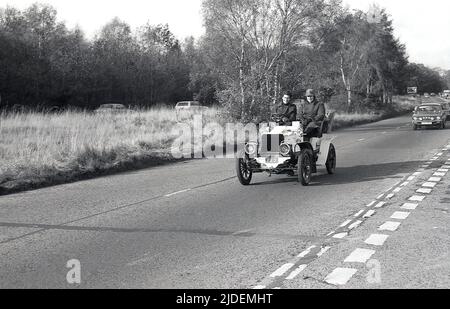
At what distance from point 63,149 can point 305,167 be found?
334 inches

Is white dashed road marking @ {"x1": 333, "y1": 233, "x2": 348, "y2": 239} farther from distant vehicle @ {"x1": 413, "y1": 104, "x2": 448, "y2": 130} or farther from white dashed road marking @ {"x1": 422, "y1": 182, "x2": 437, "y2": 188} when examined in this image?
distant vehicle @ {"x1": 413, "y1": 104, "x2": 448, "y2": 130}

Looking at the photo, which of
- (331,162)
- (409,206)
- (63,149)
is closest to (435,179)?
(331,162)

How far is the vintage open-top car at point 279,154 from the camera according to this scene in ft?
39.3

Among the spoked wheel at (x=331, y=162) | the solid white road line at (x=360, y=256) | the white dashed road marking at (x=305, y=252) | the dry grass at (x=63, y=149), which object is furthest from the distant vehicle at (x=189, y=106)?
the solid white road line at (x=360, y=256)

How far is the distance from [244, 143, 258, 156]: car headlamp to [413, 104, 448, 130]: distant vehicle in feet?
74.8

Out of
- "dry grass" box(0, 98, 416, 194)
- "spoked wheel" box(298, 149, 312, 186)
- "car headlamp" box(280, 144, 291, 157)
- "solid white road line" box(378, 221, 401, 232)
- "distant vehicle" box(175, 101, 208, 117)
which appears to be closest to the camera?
"solid white road line" box(378, 221, 401, 232)

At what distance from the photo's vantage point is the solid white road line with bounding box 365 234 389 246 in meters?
6.95

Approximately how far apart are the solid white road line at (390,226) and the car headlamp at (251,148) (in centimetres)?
456

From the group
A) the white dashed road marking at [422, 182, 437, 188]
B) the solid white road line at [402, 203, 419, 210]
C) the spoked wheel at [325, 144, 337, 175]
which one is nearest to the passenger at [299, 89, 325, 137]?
the spoked wheel at [325, 144, 337, 175]

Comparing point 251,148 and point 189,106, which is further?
point 189,106

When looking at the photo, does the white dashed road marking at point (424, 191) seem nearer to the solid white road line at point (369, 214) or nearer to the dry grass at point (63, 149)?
the solid white road line at point (369, 214)

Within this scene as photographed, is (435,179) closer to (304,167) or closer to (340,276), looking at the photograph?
(304,167)

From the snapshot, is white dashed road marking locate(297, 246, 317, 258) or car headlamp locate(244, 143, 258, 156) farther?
car headlamp locate(244, 143, 258, 156)

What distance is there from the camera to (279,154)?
39.4 feet
